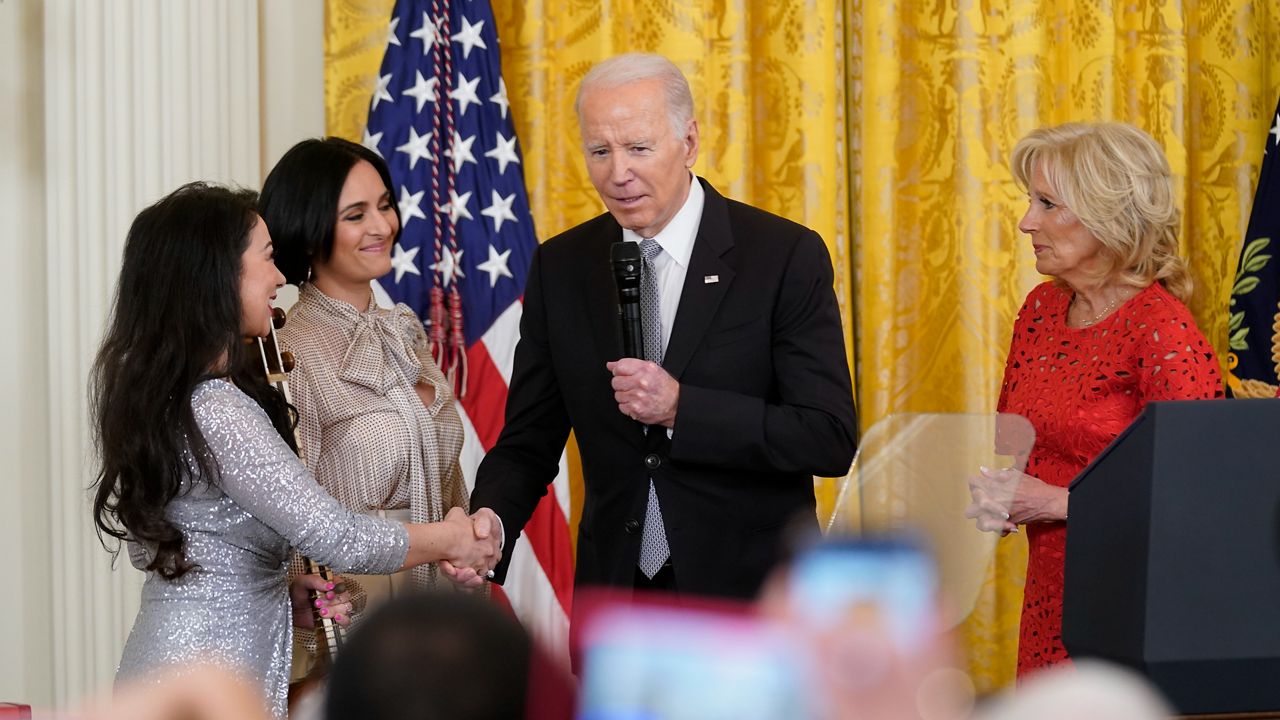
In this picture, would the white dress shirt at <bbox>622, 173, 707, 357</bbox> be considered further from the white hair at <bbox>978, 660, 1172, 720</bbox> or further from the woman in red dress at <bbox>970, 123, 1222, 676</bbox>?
the white hair at <bbox>978, 660, 1172, 720</bbox>

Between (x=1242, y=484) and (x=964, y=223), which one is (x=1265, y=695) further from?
(x=964, y=223)

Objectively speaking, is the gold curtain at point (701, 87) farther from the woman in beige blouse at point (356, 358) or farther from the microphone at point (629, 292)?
the microphone at point (629, 292)

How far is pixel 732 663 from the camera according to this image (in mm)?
712

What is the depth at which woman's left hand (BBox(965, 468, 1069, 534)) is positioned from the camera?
1596 millimetres

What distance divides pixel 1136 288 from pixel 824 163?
5.71 feet

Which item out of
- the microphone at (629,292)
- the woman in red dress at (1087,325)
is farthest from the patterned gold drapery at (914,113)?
the microphone at (629,292)

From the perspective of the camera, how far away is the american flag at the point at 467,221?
13.1 feet

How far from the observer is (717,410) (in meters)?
2.37

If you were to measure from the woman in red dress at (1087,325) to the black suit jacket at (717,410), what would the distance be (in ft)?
1.43

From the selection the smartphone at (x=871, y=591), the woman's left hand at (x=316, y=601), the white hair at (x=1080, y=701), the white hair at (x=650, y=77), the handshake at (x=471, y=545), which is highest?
the white hair at (x=650, y=77)

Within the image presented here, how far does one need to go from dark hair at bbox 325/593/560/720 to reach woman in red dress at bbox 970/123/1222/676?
71.9 inches

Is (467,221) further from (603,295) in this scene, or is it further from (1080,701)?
(1080,701)

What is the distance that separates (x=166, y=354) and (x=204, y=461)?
0.20 meters

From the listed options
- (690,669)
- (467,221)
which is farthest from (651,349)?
(690,669)
